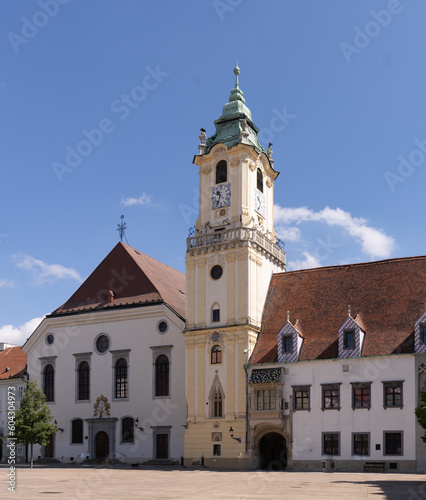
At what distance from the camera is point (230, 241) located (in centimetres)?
4897

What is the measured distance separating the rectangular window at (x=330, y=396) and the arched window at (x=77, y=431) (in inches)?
780

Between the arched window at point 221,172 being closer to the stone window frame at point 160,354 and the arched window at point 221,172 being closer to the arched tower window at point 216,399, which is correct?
the stone window frame at point 160,354

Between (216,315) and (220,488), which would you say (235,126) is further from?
(220,488)

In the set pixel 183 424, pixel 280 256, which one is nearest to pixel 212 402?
pixel 183 424

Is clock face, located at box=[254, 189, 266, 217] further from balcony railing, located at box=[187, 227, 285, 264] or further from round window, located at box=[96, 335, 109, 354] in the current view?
round window, located at box=[96, 335, 109, 354]

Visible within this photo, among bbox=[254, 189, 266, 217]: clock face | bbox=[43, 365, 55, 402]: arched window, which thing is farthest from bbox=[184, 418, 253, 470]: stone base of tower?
bbox=[254, 189, 266, 217]: clock face

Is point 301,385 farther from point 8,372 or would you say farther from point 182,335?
point 8,372

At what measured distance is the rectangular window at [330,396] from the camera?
43.0 m

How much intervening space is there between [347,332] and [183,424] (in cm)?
1356

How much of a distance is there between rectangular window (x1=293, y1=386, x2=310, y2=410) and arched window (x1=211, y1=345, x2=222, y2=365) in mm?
5835

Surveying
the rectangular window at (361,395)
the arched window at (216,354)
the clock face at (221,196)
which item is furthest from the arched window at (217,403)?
the clock face at (221,196)

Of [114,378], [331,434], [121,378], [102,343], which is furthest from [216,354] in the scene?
[102,343]

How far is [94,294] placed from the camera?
5703cm

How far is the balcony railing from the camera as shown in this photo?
1928 inches
